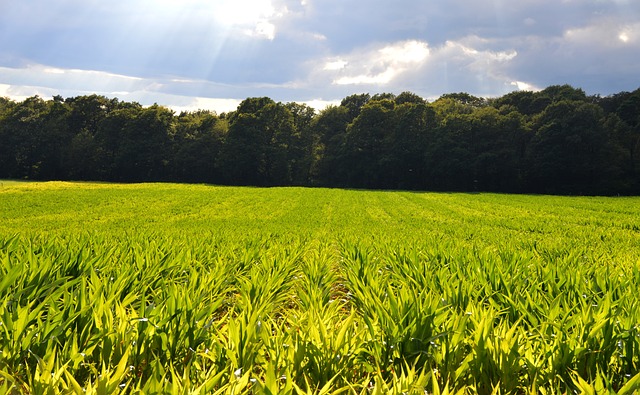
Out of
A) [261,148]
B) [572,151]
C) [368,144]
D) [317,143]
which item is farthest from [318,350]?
[317,143]

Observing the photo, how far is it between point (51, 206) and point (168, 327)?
2576 centimetres

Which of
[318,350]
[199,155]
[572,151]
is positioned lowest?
[318,350]

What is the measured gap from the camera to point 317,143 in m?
77.2

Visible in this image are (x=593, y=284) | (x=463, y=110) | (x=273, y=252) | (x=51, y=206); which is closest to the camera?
(x=593, y=284)

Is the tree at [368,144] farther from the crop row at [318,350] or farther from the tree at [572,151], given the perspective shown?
the crop row at [318,350]

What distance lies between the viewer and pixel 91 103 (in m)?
78.6

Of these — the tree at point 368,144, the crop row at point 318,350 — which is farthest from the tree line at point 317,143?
the crop row at point 318,350

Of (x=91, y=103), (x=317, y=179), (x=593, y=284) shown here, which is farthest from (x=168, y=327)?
(x=91, y=103)

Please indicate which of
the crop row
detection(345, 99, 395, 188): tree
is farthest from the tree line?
the crop row

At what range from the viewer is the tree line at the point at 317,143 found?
5891cm

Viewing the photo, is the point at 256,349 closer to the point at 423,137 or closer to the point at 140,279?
the point at 140,279

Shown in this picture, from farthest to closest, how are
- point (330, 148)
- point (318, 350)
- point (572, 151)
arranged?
point (330, 148)
point (572, 151)
point (318, 350)

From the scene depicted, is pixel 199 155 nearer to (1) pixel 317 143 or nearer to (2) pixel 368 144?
(1) pixel 317 143

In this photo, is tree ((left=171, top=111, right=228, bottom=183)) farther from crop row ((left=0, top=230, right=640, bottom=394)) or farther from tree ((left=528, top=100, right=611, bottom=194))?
crop row ((left=0, top=230, right=640, bottom=394))
